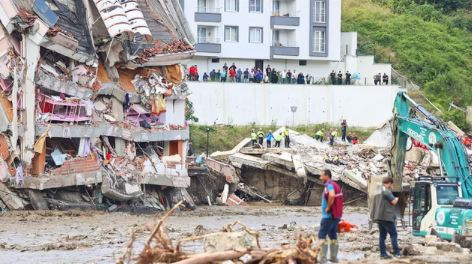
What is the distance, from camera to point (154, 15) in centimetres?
5900

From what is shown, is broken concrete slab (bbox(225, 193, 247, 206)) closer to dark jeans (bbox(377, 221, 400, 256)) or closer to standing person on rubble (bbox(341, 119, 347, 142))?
standing person on rubble (bbox(341, 119, 347, 142))

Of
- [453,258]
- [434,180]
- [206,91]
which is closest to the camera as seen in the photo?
[453,258]

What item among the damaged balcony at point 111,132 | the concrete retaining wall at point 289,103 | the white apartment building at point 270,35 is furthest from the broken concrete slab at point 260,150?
the white apartment building at point 270,35

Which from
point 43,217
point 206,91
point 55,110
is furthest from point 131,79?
point 206,91

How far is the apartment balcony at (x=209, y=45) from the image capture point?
82.3 meters

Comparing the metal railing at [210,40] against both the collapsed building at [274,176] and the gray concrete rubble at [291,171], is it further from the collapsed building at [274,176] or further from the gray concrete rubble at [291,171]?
the collapsed building at [274,176]

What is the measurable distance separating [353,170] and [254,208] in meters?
6.60

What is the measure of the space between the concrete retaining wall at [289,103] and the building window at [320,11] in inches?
298

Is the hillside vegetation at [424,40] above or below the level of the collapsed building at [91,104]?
above

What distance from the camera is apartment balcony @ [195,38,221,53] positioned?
82.3 meters

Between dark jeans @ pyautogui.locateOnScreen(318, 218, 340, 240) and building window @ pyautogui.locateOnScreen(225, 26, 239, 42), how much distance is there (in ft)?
187

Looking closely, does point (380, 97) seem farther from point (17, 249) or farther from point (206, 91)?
point (17, 249)

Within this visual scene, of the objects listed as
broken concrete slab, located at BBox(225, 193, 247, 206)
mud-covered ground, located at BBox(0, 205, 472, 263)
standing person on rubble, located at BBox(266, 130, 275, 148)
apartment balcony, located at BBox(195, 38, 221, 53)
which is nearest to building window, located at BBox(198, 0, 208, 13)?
apartment balcony, located at BBox(195, 38, 221, 53)

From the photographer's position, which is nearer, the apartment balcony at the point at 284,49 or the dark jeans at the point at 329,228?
the dark jeans at the point at 329,228
